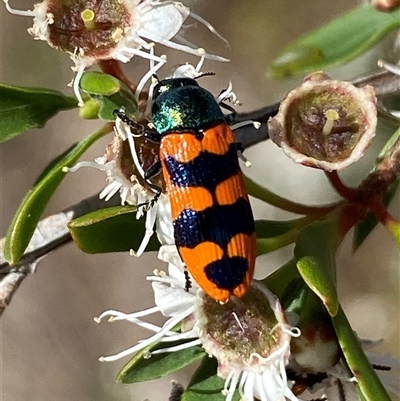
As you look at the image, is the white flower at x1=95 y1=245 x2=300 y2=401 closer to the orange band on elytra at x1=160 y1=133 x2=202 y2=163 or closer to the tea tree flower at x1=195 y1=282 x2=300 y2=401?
the tea tree flower at x1=195 y1=282 x2=300 y2=401

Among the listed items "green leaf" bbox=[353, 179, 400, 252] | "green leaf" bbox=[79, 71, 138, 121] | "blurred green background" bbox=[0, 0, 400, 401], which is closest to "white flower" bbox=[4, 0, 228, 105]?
"green leaf" bbox=[79, 71, 138, 121]

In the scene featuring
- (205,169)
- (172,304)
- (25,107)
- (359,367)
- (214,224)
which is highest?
(25,107)

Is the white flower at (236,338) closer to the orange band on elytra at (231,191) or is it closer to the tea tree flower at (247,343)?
the tea tree flower at (247,343)

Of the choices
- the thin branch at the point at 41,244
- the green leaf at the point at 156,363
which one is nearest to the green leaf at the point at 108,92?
the thin branch at the point at 41,244

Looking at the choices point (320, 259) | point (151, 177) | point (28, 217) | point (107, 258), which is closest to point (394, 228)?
point (320, 259)

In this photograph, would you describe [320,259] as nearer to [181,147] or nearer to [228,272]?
[228,272]
